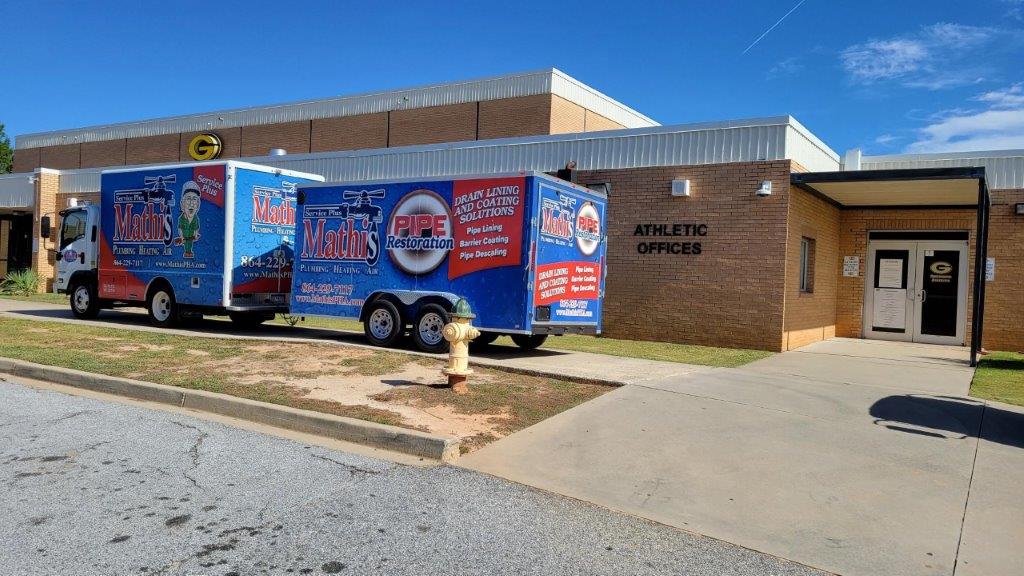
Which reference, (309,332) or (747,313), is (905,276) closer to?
(747,313)

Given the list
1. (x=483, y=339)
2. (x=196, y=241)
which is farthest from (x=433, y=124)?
(x=483, y=339)

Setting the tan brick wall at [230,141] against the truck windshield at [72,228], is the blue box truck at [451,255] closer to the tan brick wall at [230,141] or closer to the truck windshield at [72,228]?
the truck windshield at [72,228]

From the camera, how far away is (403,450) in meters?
6.56

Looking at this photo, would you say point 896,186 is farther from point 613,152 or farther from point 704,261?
point 613,152

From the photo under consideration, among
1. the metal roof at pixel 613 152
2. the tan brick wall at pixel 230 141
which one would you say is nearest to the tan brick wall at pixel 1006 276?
the metal roof at pixel 613 152

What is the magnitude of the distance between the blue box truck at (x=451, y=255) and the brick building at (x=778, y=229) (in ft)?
9.62

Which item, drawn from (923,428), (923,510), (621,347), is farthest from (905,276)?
(923,510)

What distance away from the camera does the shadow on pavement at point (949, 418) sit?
7.46m

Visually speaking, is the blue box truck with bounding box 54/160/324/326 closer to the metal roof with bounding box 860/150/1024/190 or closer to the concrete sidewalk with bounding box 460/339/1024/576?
the concrete sidewalk with bounding box 460/339/1024/576

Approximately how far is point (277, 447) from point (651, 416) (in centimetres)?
365

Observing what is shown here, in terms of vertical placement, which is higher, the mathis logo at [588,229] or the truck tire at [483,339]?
the mathis logo at [588,229]

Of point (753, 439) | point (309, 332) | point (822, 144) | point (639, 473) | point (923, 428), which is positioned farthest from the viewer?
point (822, 144)

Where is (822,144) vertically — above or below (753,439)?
above

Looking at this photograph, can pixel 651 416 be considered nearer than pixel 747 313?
Yes
